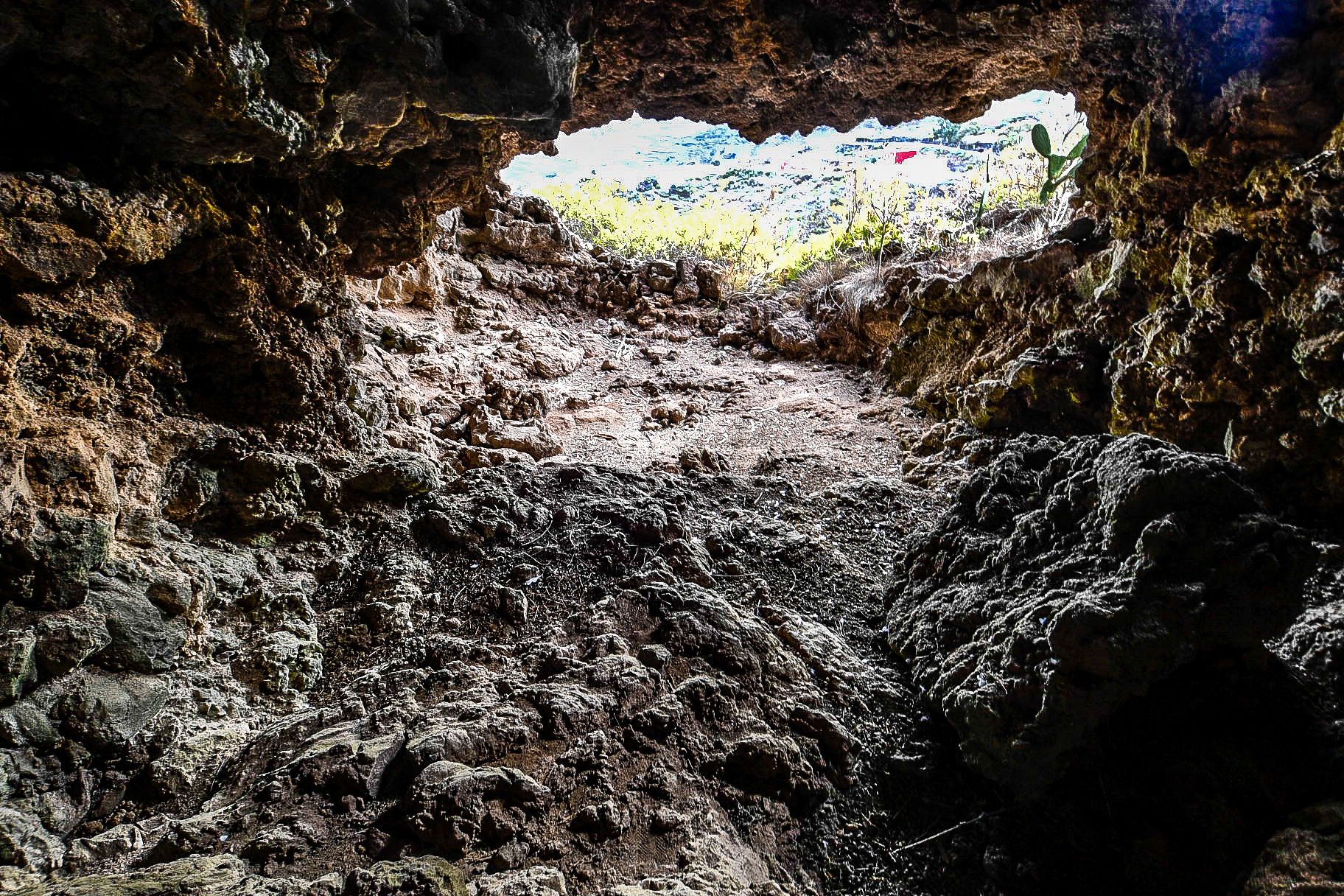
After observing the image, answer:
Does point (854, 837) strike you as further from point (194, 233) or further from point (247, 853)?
point (194, 233)

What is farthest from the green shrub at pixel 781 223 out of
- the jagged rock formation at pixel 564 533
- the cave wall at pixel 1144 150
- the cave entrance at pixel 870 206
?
the jagged rock formation at pixel 564 533

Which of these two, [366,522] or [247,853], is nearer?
[247,853]

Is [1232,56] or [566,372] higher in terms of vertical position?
[566,372]

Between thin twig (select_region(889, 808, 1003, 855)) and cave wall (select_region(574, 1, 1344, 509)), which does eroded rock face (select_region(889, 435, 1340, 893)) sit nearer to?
thin twig (select_region(889, 808, 1003, 855))

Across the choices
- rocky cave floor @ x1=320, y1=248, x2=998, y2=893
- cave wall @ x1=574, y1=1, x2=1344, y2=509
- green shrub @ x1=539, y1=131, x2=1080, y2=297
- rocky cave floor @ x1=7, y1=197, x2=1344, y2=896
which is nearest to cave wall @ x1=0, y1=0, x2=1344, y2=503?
cave wall @ x1=574, y1=1, x2=1344, y2=509

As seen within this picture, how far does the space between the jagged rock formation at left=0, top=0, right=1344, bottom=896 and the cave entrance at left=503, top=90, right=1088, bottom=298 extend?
5.17 feet

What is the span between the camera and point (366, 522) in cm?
276

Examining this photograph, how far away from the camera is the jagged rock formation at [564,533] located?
4.99ft

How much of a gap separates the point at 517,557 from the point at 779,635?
1.17m

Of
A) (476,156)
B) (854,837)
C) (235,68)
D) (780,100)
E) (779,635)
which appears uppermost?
(780,100)

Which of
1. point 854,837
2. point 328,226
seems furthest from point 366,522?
point 854,837

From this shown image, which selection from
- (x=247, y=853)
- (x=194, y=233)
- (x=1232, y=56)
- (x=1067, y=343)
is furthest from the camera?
(x=1067, y=343)

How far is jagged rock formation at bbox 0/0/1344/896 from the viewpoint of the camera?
1.52 meters

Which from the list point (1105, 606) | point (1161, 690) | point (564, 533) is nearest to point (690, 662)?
point (564, 533)
